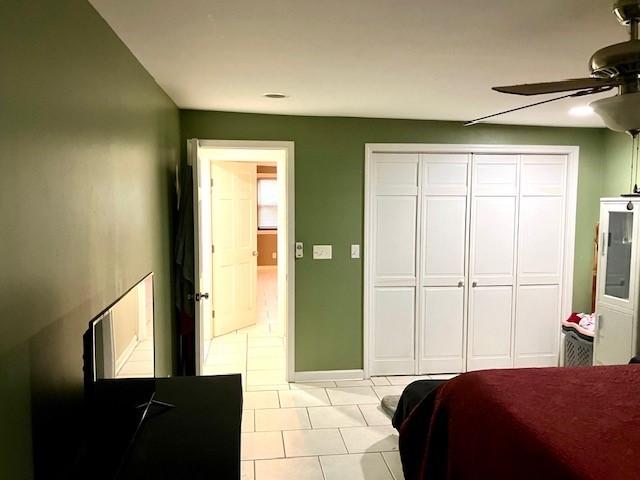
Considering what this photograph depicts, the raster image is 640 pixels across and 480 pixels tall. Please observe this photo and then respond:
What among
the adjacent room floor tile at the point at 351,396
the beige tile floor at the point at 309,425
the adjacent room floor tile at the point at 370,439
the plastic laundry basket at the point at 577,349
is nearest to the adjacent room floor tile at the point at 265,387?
the beige tile floor at the point at 309,425

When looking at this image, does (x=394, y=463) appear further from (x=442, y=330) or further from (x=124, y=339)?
(x=124, y=339)

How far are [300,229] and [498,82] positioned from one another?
6.54 ft

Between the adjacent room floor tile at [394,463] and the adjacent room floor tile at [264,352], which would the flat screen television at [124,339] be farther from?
the adjacent room floor tile at [264,352]

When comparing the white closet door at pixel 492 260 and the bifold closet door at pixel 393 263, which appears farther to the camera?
the white closet door at pixel 492 260

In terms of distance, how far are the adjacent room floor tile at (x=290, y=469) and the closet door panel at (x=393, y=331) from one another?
155 cm

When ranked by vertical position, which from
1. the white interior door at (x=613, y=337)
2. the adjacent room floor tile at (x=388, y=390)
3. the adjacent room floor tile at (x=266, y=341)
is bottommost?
the adjacent room floor tile at (x=388, y=390)

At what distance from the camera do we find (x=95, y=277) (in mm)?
1809

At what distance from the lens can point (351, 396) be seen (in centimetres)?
404

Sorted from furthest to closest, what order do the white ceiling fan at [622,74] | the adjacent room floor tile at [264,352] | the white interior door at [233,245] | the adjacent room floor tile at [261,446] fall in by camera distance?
the white interior door at [233,245] → the adjacent room floor tile at [264,352] → the adjacent room floor tile at [261,446] → the white ceiling fan at [622,74]

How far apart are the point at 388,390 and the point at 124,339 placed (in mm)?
2981

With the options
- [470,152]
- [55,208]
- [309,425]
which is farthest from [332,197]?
[55,208]

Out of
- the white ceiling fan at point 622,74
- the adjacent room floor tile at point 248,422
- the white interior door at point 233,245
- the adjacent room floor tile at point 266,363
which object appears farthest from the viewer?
the white interior door at point 233,245

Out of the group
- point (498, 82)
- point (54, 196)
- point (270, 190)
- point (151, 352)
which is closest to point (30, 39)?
point (54, 196)

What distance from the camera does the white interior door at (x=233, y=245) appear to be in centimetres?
570
